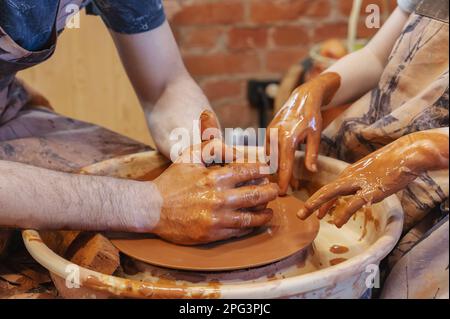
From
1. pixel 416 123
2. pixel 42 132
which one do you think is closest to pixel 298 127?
pixel 416 123

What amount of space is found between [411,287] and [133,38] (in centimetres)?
81

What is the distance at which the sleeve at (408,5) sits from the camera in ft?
3.83

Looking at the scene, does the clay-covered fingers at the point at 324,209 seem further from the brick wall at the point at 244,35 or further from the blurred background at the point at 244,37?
the brick wall at the point at 244,35

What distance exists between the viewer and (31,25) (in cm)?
115

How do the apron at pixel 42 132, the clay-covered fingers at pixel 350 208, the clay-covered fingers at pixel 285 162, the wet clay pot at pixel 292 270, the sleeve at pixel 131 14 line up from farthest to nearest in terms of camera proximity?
the sleeve at pixel 131 14
the apron at pixel 42 132
the clay-covered fingers at pixel 285 162
the clay-covered fingers at pixel 350 208
the wet clay pot at pixel 292 270

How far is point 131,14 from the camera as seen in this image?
133 cm

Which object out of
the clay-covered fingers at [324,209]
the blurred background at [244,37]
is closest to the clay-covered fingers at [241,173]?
the clay-covered fingers at [324,209]

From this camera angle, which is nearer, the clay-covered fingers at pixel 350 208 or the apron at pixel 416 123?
the clay-covered fingers at pixel 350 208

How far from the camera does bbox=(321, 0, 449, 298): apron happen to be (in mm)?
976

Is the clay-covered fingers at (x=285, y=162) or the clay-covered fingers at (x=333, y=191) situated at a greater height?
the clay-covered fingers at (x=333, y=191)

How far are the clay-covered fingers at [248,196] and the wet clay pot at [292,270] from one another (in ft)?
0.32

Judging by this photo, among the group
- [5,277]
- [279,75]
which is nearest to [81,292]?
[5,277]

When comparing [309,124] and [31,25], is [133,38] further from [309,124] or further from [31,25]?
[309,124]

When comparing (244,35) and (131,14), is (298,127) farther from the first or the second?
(244,35)
